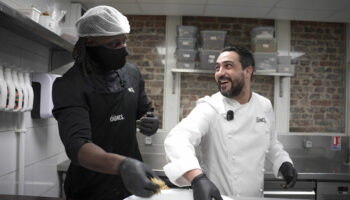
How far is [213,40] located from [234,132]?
151cm

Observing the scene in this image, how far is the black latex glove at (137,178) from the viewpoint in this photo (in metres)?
0.90

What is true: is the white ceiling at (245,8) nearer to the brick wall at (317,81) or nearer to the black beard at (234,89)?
the brick wall at (317,81)

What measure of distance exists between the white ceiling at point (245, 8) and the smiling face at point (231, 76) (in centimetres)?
117

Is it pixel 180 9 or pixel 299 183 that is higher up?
pixel 180 9

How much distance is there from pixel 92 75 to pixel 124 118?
0.88 feet

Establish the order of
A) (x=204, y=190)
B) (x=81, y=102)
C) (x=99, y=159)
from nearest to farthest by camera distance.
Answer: (x=99, y=159) < (x=204, y=190) < (x=81, y=102)

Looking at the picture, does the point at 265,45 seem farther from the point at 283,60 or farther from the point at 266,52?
the point at 283,60

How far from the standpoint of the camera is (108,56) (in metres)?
1.35

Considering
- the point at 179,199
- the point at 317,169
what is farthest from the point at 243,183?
the point at 317,169

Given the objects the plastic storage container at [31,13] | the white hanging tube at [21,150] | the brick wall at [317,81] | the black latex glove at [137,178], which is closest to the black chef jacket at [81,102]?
the black latex glove at [137,178]

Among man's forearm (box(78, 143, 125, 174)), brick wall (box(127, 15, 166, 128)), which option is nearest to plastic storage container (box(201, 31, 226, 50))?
brick wall (box(127, 15, 166, 128))

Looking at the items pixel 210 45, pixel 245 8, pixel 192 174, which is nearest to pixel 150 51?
pixel 210 45

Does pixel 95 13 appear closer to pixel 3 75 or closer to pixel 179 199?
pixel 3 75

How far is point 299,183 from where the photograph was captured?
A: 8.20 ft
